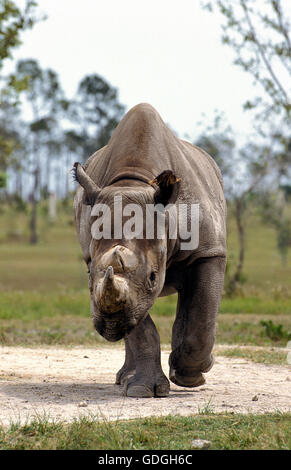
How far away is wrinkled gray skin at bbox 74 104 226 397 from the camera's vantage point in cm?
599

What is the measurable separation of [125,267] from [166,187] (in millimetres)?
782

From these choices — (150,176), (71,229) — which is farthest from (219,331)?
(71,229)

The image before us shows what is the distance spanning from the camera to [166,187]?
233 inches

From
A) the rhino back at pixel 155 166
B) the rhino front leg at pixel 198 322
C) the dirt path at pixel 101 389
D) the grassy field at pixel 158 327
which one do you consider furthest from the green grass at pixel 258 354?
the rhino back at pixel 155 166

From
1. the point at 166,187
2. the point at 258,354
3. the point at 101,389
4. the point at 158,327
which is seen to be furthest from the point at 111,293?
the point at 158,327

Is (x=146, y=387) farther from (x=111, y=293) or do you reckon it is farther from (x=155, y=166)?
(x=155, y=166)

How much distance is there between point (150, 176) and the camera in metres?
6.33

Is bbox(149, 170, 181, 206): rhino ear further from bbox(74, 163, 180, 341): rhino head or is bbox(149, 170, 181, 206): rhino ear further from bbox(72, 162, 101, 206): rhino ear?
bbox(72, 162, 101, 206): rhino ear

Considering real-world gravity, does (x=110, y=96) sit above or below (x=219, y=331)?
above

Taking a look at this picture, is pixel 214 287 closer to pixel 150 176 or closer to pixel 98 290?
pixel 150 176

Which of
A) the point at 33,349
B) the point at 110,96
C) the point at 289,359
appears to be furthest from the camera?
the point at 110,96

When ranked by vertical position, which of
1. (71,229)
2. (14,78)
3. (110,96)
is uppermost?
(110,96)

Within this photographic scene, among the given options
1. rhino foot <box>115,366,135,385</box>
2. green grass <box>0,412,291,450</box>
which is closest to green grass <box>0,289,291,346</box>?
rhino foot <box>115,366,135,385</box>
